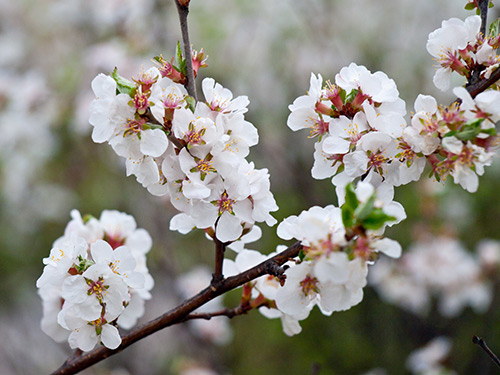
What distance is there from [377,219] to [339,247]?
0.21ft

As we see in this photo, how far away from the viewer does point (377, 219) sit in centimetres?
57

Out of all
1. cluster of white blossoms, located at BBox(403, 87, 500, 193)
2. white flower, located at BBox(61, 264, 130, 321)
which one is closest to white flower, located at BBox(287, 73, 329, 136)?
cluster of white blossoms, located at BBox(403, 87, 500, 193)

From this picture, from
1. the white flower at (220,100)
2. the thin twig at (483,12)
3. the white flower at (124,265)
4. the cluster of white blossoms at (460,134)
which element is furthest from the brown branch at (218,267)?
the thin twig at (483,12)

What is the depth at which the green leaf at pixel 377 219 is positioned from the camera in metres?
0.57

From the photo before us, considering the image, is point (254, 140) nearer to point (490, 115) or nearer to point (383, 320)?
point (490, 115)

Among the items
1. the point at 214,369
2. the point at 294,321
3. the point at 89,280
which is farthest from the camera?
the point at 214,369

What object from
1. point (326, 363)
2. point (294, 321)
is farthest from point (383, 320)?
point (294, 321)

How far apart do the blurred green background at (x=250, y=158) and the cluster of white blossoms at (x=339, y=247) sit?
1468 mm

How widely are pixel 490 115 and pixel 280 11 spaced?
2.69 m

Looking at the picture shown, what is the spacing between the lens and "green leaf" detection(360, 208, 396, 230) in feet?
1.88

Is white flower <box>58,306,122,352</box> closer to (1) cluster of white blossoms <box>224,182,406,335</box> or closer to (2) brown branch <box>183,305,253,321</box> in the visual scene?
(2) brown branch <box>183,305,253,321</box>

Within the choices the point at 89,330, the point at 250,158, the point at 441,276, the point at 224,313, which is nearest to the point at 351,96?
the point at 224,313

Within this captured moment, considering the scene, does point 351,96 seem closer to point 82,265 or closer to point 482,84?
point 482,84

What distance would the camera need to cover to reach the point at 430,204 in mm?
2287
